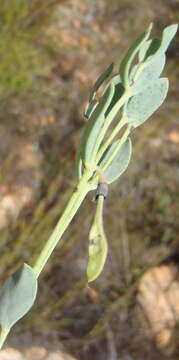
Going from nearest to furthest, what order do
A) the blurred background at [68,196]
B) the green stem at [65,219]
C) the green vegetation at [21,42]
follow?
the green stem at [65,219], the blurred background at [68,196], the green vegetation at [21,42]

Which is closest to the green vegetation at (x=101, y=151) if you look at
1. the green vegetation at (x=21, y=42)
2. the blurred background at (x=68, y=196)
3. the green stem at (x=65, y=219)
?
the green stem at (x=65, y=219)

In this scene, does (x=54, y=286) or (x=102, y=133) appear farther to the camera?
(x=54, y=286)

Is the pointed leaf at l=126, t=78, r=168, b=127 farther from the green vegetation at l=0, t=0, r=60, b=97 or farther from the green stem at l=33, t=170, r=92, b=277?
the green vegetation at l=0, t=0, r=60, b=97

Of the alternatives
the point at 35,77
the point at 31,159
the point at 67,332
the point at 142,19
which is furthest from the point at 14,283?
the point at 142,19

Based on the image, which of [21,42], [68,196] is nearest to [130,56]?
[68,196]

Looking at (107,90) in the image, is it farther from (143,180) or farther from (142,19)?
(142,19)

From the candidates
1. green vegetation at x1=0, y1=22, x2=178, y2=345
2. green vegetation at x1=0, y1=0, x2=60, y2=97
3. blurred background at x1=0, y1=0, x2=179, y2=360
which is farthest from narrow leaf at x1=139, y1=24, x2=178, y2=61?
green vegetation at x1=0, y1=0, x2=60, y2=97

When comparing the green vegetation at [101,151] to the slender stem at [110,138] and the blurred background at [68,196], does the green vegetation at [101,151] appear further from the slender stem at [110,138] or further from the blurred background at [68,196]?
the blurred background at [68,196]
